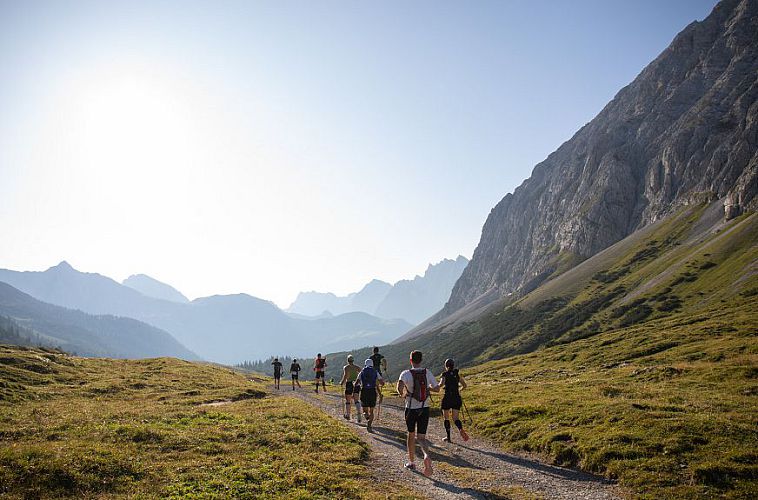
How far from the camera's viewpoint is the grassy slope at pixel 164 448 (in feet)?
43.3

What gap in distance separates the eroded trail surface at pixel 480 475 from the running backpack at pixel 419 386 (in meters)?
2.98

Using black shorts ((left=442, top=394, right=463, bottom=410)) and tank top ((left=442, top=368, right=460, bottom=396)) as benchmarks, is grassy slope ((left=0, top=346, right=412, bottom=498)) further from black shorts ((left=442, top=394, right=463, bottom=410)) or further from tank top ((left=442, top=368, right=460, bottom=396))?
tank top ((left=442, top=368, right=460, bottom=396))

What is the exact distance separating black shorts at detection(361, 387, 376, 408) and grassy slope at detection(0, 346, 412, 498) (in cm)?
264

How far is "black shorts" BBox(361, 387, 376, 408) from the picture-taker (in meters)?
24.6

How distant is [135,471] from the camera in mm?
14547

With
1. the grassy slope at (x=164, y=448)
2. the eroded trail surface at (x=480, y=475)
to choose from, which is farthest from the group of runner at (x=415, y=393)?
the grassy slope at (x=164, y=448)

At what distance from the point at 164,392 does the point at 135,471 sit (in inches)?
938

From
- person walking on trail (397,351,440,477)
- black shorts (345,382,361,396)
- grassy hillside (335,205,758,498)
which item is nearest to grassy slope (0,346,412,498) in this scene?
person walking on trail (397,351,440,477)

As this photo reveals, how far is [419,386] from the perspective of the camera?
624 inches

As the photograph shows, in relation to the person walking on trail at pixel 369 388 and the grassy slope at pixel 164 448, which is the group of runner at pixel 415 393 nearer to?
the person walking on trail at pixel 369 388

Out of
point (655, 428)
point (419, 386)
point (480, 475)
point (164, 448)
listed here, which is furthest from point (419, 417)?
point (655, 428)

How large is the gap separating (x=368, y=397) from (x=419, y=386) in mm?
9850

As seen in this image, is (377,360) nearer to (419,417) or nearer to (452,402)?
(452,402)

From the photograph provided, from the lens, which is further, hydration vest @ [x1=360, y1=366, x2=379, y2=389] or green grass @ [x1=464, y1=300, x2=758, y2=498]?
hydration vest @ [x1=360, y1=366, x2=379, y2=389]
